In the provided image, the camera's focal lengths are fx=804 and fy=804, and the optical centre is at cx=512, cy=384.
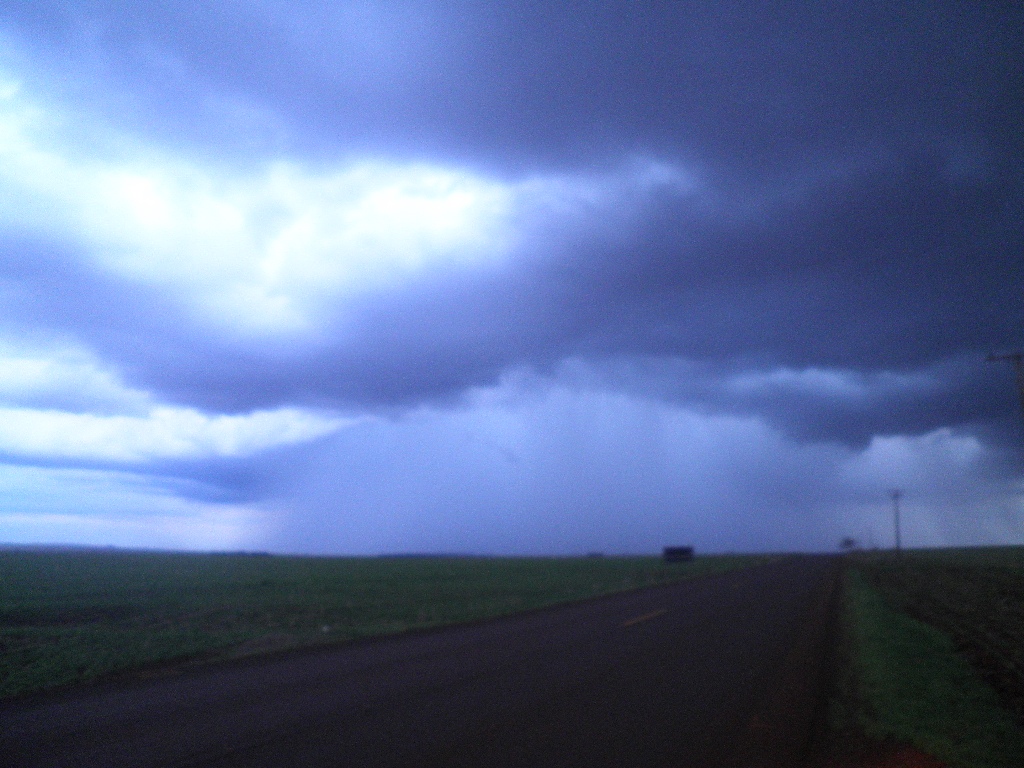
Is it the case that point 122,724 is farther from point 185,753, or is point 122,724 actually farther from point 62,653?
point 62,653

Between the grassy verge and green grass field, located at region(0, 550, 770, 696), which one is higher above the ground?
the grassy verge

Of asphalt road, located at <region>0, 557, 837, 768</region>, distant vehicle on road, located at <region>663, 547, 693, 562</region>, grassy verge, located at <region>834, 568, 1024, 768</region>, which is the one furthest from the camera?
distant vehicle on road, located at <region>663, 547, 693, 562</region>

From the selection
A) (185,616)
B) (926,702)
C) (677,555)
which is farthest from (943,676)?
(677,555)

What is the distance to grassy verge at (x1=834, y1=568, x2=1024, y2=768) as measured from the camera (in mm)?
10680

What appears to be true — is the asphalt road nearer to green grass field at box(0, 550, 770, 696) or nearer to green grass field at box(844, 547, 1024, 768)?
green grass field at box(844, 547, 1024, 768)

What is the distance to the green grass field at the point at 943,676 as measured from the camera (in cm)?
1107

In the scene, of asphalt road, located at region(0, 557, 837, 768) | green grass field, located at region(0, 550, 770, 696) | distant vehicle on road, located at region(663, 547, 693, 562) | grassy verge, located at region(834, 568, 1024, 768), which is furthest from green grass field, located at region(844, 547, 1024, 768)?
distant vehicle on road, located at region(663, 547, 693, 562)

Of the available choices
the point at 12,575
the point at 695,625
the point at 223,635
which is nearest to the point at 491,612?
the point at 695,625

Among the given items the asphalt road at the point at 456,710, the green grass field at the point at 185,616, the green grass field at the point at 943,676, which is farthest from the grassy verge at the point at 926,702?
the green grass field at the point at 185,616

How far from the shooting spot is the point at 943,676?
54.8ft

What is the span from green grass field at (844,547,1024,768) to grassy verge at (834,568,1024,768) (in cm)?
2

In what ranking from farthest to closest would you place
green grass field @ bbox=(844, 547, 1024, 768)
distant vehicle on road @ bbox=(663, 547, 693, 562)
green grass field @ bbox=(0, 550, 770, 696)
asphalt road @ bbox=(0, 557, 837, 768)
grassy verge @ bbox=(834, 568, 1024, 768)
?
distant vehicle on road @ bbox=(663, 547, 693, 562) < green grass field @ bbox=(0, 550, 770, 696) < green grass field @ bbox=(844, 547, 1024, 768) < grassy verge @ bbox=(834, 568, 1024, 768) < asphalt road @ bbox=(0, 557, 837, 768)

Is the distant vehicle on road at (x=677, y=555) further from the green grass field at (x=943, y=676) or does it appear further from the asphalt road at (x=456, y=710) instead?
the asphalt road at (x=456, y=710)

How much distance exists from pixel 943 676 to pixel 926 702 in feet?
12.1
